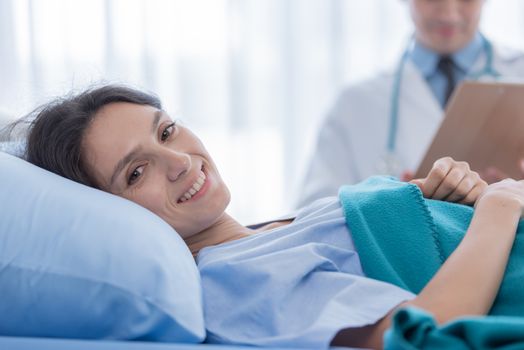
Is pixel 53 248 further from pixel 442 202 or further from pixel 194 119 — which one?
pixel 194 119

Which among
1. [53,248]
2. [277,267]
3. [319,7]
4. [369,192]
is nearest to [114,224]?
[53,248]

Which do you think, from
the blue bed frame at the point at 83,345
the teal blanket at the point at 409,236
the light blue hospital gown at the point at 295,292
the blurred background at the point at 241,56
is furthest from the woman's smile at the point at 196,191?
the blurred background at the point at 241,56

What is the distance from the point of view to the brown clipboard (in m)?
1.64

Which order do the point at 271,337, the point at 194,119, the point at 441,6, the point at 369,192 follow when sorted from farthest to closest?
1. the point at 194,119
2. the point at 441,6
3. the point at 369,192
4. the point at 271,337

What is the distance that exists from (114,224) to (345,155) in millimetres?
1461

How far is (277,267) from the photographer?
100 cm

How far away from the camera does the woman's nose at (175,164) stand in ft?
3.82

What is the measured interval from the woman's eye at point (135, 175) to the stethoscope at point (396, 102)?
1210 mm

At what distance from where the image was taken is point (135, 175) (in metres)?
1.19

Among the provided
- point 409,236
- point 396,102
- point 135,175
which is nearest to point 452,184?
point 409,236

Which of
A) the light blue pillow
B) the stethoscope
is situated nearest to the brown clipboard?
the stethoscope

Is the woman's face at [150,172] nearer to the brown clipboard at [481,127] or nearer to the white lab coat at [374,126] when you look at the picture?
the brown clipboard at [481,127]

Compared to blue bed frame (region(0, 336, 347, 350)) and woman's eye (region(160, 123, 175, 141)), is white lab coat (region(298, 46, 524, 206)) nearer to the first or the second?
woman's eye (region(160, 123, 175, 141))

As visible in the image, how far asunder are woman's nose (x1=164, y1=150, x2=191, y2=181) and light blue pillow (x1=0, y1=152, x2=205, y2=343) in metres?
0.18
